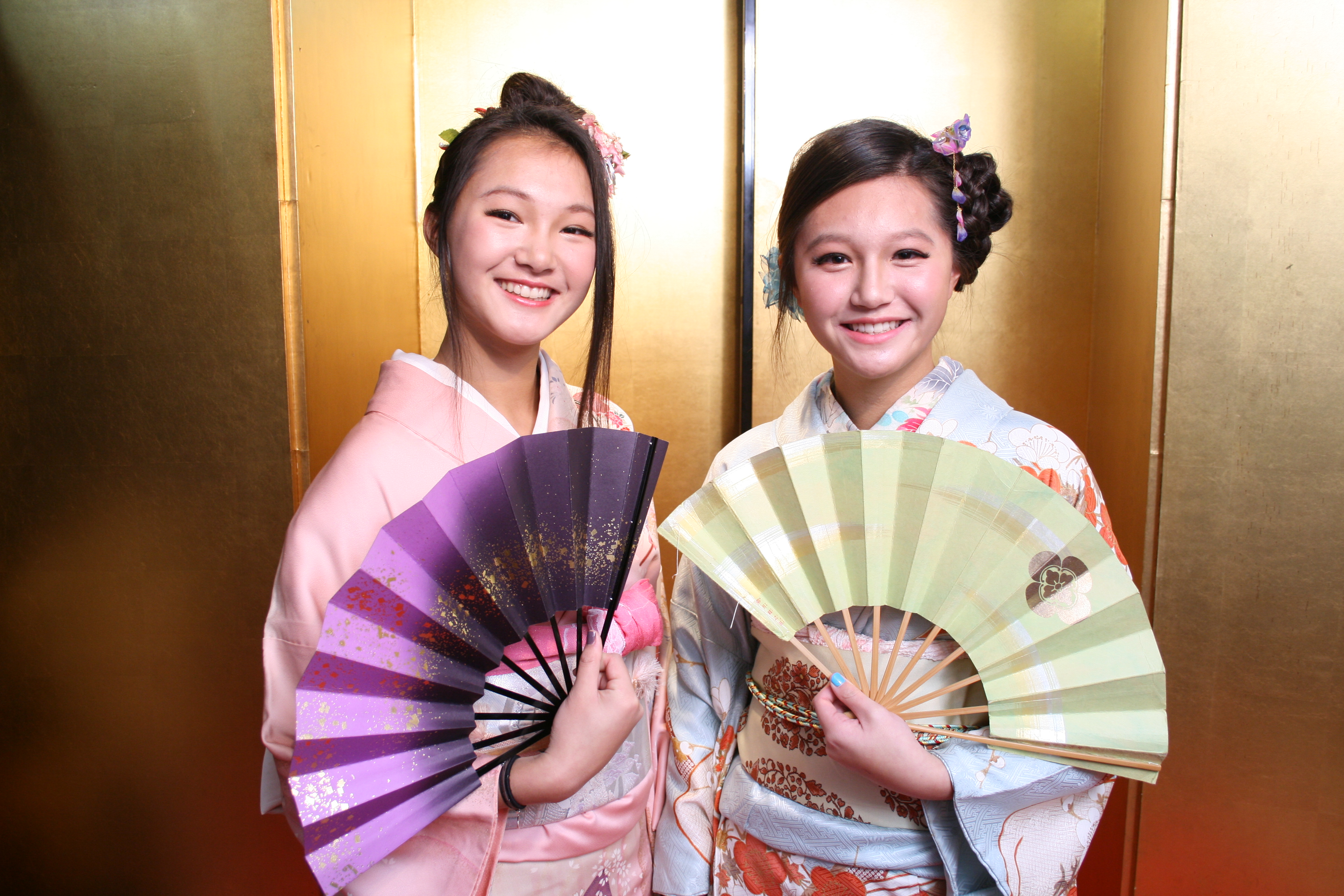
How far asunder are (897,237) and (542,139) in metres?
0.63

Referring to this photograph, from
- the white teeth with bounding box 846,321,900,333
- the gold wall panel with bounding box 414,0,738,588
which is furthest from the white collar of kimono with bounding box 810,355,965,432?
the gold wall panel with bounding box 414,0,738,588

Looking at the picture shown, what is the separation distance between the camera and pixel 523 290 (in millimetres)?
1393

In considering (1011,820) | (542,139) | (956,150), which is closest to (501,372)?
(542,139)

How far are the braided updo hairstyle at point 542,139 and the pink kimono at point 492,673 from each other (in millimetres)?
88

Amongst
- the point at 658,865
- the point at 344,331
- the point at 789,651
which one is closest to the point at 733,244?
the point at 344,331

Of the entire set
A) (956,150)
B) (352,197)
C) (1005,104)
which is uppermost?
(1005,104)

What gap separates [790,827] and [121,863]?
7.87 feet

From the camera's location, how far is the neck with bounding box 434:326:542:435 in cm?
144

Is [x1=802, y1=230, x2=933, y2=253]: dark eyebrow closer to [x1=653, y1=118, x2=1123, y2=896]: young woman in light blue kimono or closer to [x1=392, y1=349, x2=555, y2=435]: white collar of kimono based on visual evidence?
[x1=653, y1=118, x2=1123, y2=896]: young woman in light blue kimono

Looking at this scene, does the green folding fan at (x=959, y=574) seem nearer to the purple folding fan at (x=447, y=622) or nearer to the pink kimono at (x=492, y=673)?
the purple folding fan at (x=447, y=622)

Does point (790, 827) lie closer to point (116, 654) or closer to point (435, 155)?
point (116, 654)

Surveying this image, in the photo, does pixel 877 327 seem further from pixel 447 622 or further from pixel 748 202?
Result: pixel 748 202

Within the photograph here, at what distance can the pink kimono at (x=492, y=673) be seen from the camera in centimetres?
119

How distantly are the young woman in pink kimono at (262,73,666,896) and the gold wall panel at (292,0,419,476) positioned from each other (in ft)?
3.51
